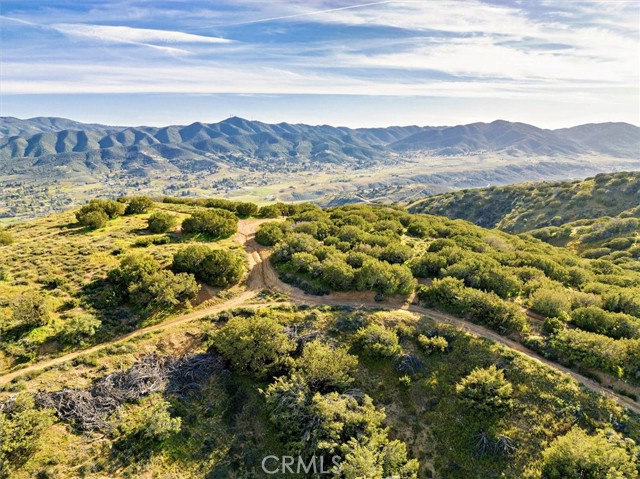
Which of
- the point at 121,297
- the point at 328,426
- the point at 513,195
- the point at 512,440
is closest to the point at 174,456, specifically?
the point at 328,426

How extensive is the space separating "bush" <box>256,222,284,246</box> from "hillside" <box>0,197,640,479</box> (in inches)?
242

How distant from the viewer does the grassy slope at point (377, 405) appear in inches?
891

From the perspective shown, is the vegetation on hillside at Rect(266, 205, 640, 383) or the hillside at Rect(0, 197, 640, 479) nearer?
the hillside at Rect(0, 197, 640, 479)

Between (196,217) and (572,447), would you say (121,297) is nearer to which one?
(196,217)

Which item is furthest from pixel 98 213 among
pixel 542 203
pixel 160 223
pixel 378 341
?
pixel 542 203

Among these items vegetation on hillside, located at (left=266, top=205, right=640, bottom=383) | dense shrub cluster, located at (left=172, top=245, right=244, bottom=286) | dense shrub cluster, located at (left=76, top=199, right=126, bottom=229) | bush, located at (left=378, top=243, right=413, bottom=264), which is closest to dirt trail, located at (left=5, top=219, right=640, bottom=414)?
vegetation on hillside, located at (left=266, top=205, right=640, bottom=383)

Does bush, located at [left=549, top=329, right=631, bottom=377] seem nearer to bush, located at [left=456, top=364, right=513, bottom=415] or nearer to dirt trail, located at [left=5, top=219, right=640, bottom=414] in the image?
dirt trail, located at [left=5, top=219, right=640, bottom=414]

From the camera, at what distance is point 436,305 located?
36.9 m

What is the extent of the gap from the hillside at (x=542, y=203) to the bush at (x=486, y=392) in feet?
324

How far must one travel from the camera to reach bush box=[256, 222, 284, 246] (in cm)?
4969

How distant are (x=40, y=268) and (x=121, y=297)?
1163 centimetres

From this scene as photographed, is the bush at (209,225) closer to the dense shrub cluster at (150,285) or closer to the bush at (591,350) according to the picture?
the dense shrub cluster at (150,285)

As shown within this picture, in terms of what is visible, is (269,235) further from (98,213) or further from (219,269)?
(98,213)

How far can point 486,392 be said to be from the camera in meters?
26.2
